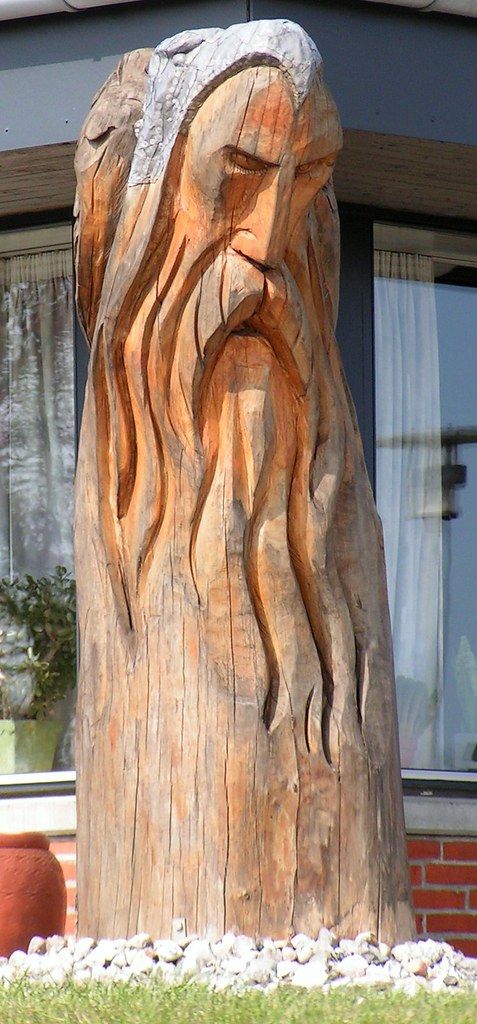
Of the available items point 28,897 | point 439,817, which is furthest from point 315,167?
point 439,817

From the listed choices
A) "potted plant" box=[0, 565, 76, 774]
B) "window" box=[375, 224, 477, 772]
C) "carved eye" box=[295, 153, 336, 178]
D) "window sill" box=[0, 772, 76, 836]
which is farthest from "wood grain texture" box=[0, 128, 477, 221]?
"window sill" box=[0, 772, 76, 836]

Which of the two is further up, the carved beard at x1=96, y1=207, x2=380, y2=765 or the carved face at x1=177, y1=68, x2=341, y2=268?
the carved face at x1=177, y1=68, x2=341, y2=268

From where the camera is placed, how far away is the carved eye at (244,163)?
322 cm

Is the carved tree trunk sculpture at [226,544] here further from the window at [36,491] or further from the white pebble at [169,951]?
the window at [36,491]

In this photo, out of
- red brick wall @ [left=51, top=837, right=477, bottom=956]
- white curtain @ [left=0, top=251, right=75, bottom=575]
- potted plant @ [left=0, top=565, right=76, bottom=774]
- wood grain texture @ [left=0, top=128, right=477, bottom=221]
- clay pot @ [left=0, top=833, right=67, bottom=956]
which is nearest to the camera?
clay pot @ [left=0, top=833, right=67, bottom=956]

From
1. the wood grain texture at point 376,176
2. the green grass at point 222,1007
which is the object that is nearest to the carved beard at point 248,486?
the green grass at point 222,1007

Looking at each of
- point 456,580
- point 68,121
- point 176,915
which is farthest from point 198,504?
point 456,580

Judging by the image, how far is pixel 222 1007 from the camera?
9.03 ft

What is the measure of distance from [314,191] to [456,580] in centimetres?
313

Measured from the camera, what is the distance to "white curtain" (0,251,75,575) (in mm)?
6129

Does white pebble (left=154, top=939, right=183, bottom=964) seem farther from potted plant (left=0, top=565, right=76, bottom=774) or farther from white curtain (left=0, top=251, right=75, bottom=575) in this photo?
white curtain (left=0, top=251, right=75, bottom=575)

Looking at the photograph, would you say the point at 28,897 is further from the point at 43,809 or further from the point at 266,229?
the point at 266,229

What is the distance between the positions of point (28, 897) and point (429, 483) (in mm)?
2723

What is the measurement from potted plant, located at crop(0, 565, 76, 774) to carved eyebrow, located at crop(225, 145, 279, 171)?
3056 mm
